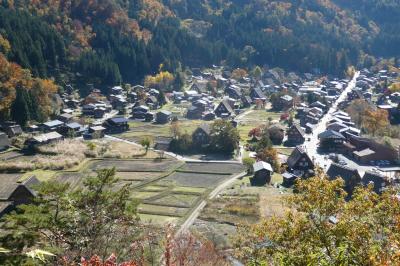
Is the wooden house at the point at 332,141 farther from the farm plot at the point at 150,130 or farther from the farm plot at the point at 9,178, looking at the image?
the farm plot at the point at 9,178

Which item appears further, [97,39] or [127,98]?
[97,39]

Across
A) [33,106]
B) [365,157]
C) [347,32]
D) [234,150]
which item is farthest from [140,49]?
[347,32]

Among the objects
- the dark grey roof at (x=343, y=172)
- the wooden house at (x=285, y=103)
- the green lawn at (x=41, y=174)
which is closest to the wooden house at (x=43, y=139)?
the green lawn at (x=41, y=174)

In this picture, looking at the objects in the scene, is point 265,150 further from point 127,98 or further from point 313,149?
point 127,98

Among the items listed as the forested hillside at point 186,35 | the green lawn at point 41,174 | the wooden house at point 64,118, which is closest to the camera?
the green lawn at point 41,174

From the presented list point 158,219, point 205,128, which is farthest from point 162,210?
→ point 205,128

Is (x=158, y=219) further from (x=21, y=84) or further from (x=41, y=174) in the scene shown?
(x=21, y=84)
